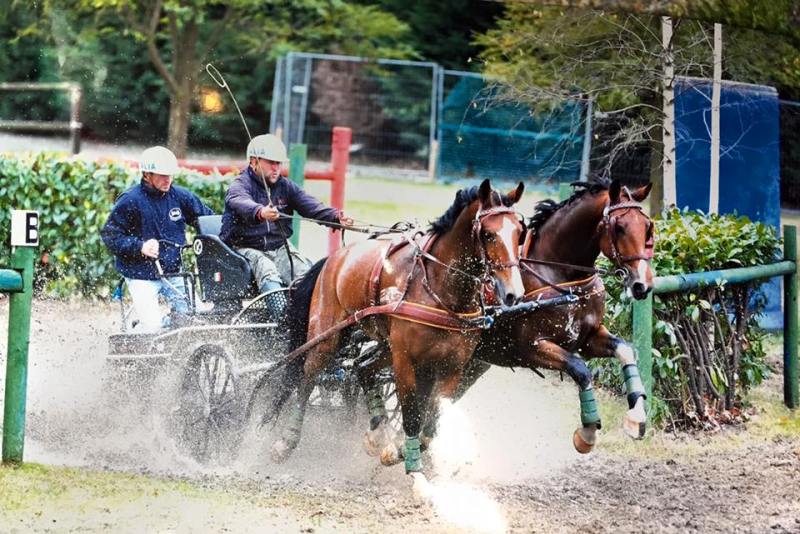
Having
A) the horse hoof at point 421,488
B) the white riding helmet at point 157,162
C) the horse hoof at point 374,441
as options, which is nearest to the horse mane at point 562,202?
the horse hoof at point 374,441

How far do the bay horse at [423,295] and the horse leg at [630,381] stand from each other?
0.77 meters

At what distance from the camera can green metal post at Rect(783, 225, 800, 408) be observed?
712 centimetres

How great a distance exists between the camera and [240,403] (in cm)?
619

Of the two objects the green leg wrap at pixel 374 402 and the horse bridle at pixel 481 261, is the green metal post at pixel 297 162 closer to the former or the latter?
the green leg wrap at pixel 374 402

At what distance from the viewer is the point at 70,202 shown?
7996 mm

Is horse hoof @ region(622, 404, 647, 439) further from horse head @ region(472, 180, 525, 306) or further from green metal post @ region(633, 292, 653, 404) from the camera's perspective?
horse head @ region(472, 180, 525, 306)

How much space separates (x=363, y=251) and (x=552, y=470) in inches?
59.1

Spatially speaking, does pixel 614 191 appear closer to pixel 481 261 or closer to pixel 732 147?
pixel 481 261

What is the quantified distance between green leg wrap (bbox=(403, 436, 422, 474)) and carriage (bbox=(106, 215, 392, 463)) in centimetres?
68

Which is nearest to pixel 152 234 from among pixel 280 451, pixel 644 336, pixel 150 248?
pixel 150 248

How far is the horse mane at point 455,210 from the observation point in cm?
531

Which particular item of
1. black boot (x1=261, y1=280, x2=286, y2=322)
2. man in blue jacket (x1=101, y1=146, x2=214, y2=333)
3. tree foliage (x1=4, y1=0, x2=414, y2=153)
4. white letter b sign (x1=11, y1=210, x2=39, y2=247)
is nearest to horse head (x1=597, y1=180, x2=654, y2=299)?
black boot (x1=261, y1=280, x2=286, y2=322)

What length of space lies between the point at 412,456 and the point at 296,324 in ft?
3.33

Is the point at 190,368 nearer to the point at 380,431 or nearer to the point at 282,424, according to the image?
the point at 282,424
